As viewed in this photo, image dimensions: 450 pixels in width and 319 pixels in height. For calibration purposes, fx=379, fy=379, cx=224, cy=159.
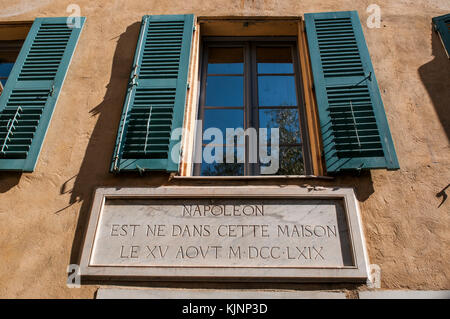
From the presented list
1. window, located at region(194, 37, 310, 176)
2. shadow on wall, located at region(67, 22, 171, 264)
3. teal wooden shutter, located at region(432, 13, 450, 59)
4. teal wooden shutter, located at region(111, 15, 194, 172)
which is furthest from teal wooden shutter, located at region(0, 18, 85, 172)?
teal wooden shutter, located at region(432, 13, 450, 59)

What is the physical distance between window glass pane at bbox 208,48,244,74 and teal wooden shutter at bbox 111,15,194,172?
0.46 m

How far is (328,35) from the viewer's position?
3.94m

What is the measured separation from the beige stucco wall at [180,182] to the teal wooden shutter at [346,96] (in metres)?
0.17

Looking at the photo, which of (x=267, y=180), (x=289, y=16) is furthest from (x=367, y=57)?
(x=267, y=180)

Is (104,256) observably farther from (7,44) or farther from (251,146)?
(7,44)

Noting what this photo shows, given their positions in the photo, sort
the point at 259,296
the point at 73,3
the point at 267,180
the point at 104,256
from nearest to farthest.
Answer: the point at 259,296 < the point at 104,256 < the point at 267,180 < the point at 73,3

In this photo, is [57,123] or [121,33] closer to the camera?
[57,123]

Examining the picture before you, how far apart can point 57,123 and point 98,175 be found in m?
0.76

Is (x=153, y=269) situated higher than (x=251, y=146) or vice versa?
(x=251, y=146)

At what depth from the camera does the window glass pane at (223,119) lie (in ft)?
12.4

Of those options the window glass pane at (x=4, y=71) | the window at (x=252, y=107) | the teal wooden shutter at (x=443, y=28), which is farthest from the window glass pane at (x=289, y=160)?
the window glass pane at (x=4, y=71)

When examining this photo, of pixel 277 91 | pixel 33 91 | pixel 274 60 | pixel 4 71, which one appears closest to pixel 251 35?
pixel 274 60

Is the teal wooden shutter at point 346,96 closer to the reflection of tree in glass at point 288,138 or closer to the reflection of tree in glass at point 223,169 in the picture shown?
the reflection of tree in glass at point 288,138

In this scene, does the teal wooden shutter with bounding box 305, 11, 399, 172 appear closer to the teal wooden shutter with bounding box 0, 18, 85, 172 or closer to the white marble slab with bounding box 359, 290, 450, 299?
the white marble slab with bounding box 359, 290, 450, 299
